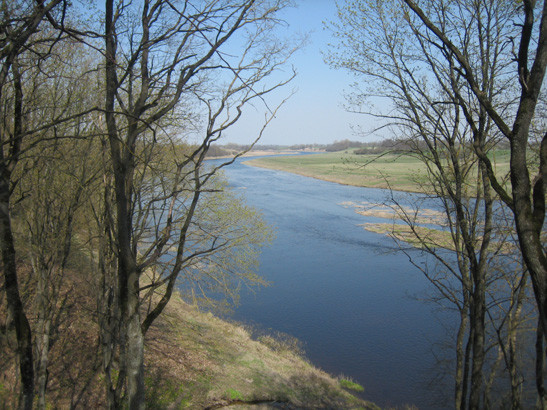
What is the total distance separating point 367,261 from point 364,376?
897 centimetres

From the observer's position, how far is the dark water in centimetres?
1324

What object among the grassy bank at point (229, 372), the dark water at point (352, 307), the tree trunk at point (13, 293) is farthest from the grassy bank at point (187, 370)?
the tree trunk at point (13, 293)

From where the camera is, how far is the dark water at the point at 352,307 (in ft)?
43.4

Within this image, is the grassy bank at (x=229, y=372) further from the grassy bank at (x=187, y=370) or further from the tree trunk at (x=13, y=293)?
the tree trunk at (x=13, y=293)

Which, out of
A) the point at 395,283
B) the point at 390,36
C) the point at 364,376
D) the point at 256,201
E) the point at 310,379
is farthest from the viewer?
the point at 256,201

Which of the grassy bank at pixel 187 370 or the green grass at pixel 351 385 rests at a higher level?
the grassy bank at pixel 187 370

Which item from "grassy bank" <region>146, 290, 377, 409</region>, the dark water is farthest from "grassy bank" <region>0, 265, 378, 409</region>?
the dark water

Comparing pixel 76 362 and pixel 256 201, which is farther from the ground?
pixel 256 201

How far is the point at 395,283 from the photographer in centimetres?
1897

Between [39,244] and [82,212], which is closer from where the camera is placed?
[39,244]

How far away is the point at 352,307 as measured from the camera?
17016 millimetres

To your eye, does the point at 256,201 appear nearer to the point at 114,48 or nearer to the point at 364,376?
the point at 364,376

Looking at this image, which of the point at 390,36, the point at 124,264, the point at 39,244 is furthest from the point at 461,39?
the point at 39,244

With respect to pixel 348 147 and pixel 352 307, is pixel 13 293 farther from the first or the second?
pixel 348 147
